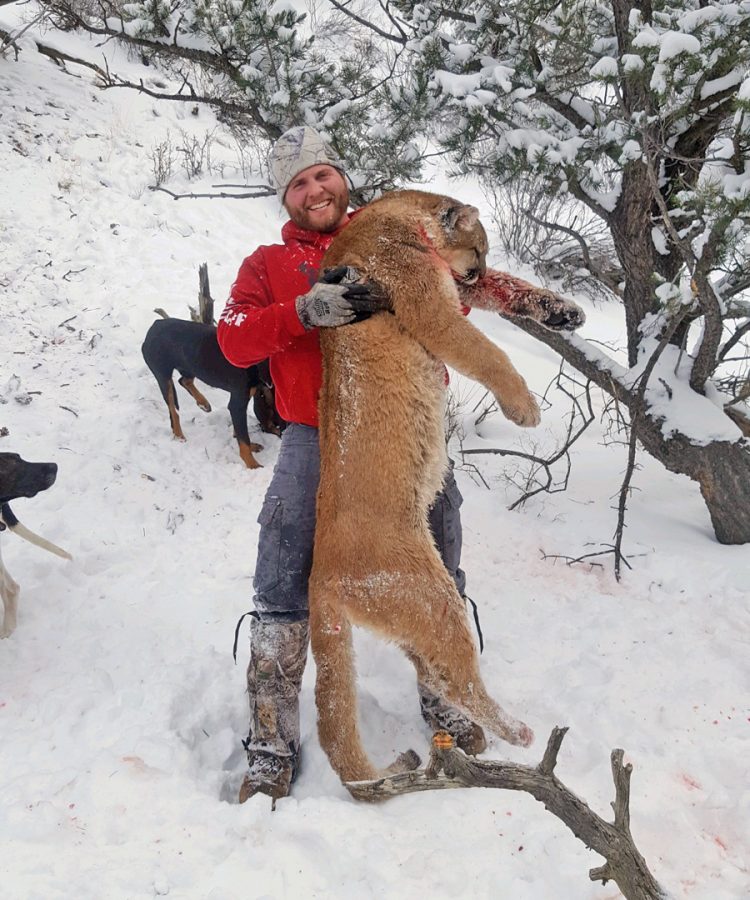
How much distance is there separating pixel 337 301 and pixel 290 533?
877mm

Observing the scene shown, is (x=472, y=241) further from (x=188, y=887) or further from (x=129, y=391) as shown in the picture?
(x=129, y=391)

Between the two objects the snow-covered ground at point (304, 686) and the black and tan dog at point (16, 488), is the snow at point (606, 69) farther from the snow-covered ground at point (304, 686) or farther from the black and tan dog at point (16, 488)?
the black and tan dog at point (16, 488)

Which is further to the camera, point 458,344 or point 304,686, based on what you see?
point 304,686

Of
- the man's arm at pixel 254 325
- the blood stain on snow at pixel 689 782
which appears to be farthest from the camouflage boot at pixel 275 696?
the blood stain on snow at pixel 689 782

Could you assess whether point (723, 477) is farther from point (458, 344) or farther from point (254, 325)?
point (254, 325)

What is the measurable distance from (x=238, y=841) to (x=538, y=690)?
1380 millimetres

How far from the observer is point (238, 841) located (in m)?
1.97

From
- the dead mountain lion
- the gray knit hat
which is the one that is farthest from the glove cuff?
the gray knit hat

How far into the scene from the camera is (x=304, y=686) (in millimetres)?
2838

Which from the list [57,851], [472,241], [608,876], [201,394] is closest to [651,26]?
[472,241]

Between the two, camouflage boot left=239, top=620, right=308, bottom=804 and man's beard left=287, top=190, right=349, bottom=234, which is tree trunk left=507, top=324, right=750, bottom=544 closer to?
man's beard left=287, top=190, right=349, bottom=234

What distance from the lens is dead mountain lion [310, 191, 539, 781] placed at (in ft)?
6.79

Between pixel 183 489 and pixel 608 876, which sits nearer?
pixel 608 876

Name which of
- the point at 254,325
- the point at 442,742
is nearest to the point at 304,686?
the point at 442,742
